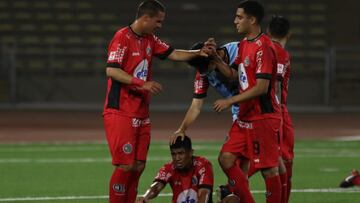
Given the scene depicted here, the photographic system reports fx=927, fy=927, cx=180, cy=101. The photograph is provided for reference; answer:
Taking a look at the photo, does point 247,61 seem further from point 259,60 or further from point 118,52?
point 118,52

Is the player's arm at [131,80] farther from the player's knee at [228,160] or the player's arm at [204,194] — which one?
the player's arm at [204,194]

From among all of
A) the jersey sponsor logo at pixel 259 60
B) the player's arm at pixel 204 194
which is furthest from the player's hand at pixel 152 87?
the player's arm at pixel 204 194

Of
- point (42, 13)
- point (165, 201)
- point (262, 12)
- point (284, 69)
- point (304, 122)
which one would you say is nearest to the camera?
point (262, 12)

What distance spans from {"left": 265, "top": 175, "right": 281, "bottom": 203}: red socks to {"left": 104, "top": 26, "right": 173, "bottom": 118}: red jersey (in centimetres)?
141

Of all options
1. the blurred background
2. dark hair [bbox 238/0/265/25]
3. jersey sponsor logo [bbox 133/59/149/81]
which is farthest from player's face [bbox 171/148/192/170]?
the blurred background

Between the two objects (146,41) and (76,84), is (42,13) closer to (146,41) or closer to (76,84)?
(76,84)

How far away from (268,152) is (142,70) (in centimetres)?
150

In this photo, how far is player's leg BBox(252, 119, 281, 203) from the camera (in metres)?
9.13

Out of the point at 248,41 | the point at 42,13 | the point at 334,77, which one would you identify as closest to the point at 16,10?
the point at 42,13

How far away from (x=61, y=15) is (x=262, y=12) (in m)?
25.0

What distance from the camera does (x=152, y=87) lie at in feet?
28.8

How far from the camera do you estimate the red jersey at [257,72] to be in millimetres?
8961

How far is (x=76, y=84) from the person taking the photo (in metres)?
30.7

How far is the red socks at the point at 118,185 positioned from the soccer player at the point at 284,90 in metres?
1.68
